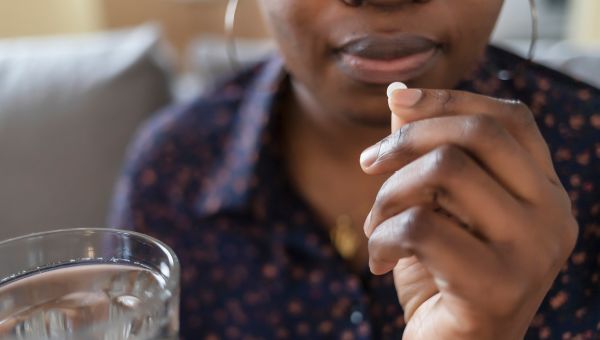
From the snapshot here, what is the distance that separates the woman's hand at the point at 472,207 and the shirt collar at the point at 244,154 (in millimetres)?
452

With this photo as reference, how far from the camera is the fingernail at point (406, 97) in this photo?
45cm

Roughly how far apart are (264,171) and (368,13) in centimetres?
37

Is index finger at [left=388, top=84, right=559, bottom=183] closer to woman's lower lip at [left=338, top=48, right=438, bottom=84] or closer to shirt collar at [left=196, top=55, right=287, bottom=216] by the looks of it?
woman's lower lip at [left=338, top=48, right=438, bottom=84]

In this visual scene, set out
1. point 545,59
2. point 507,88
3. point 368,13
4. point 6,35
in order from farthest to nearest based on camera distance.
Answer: point 6,35 < point 545,59 < point 507,88 < point 368,13

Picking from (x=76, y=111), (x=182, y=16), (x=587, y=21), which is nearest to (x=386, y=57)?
(x=76, y=111)

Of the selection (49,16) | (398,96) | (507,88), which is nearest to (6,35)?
(49,16)

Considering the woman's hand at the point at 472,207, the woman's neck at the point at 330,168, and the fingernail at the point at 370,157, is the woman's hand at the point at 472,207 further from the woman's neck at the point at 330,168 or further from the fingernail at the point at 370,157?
the woman's neck at the point at 330,168

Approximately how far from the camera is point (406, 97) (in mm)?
446

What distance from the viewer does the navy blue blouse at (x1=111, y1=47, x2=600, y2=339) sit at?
784 millimetres

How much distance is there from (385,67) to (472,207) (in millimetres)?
235

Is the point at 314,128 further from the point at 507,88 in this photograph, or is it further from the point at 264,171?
the point at 507,88

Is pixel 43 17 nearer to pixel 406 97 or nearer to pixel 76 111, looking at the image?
pixel 76 111

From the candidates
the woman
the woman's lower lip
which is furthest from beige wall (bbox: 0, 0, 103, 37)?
the woman's lower lip

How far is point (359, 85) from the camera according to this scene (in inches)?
25.2
